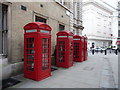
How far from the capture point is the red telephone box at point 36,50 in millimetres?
4570

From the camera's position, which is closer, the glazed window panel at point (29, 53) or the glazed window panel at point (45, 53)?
the glazed window panel at point (29, 53)

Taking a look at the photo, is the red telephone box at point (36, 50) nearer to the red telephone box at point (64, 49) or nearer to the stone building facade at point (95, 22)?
the red telephone box at point (64, 49)

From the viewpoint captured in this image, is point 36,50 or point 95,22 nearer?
point 36,50

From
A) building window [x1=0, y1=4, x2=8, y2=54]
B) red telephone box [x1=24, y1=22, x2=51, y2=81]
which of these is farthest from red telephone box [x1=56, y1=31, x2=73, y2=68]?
building window [x1=0, y1=4, x2=8, y2=54]

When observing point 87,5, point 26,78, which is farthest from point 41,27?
point 87,5

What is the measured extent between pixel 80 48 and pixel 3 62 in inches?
246

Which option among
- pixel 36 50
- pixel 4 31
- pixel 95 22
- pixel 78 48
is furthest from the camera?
pixel 95 22

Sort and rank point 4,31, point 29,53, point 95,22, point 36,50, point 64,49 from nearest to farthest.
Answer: point 36,50 < point 29,53 < point 4,31 < point 64,49 < point 95,22

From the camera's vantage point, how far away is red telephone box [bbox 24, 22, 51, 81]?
180 inches

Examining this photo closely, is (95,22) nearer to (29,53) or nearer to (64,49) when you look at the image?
(64,49)

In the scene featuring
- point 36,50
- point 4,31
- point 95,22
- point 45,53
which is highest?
point 95,22

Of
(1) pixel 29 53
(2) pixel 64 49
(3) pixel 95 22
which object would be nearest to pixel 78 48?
(2) pixel 64 49

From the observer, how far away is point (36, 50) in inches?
180

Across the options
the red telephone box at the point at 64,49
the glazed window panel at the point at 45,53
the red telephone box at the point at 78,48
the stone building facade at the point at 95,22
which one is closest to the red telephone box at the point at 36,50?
the glazed window panel at the point at 45,53
